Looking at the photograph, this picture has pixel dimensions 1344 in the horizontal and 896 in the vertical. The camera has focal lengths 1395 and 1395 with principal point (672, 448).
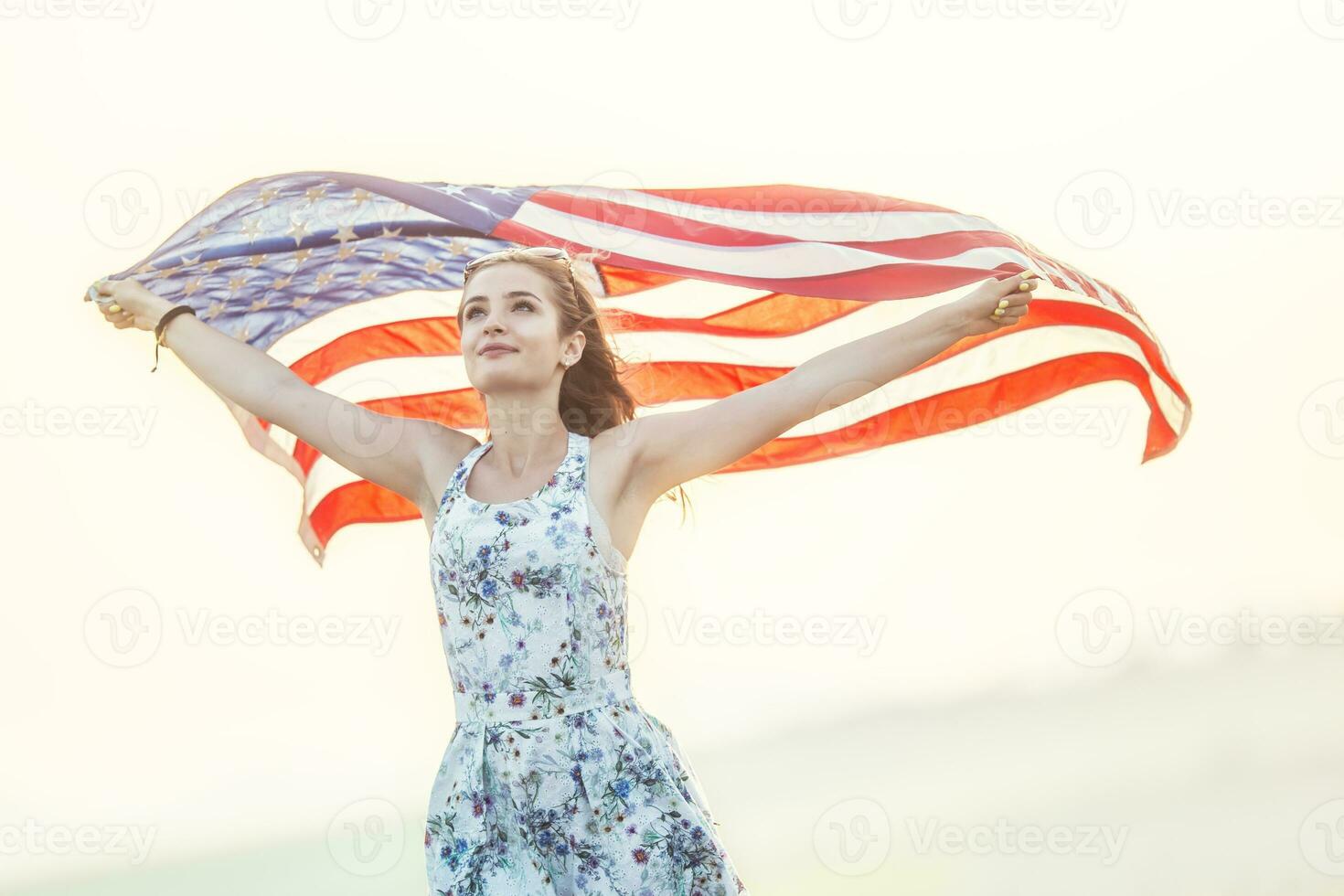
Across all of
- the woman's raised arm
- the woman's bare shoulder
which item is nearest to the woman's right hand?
the woman's raised arm

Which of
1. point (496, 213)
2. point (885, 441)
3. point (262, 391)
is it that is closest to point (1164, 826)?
point (885, 441)

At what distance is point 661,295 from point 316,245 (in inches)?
35.0

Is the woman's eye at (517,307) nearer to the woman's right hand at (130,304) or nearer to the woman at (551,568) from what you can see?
the woman at (551,568)

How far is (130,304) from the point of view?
9.80 feet

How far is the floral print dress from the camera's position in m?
2.44

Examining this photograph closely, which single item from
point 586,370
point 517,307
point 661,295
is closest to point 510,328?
point 517,307

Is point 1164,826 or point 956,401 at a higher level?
point 956,401

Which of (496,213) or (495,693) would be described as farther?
(496,213)

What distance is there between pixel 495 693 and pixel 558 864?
32 centimetres

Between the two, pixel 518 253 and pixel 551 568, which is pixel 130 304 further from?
pixel 551 568

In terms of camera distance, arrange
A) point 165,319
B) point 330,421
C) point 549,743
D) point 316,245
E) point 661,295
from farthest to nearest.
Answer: point 661,295 < point 316,245 < point 165,319 < point 330,421 < point 549,743

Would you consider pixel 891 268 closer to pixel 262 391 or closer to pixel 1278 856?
pixel 262 391

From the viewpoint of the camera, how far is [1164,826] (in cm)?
666

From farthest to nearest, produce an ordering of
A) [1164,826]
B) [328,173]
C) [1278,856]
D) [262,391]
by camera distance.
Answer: [1164,826], [1278,856], [328,173], [262,391]
